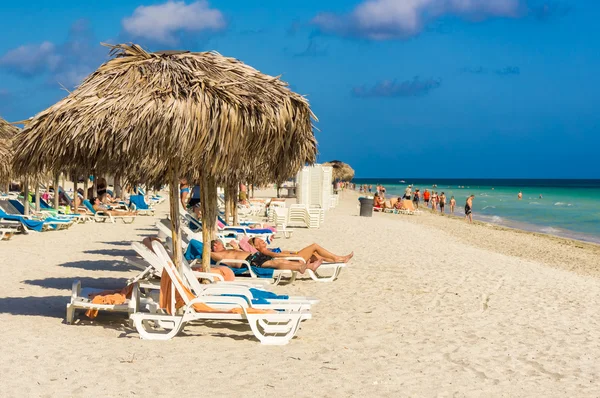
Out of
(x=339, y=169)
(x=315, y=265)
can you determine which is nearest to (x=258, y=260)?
(x=315, y=265)

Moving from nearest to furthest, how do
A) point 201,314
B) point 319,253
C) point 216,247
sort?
point 201,314 → point 216,247 → point 319,253

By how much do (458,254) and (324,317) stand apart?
6474mm

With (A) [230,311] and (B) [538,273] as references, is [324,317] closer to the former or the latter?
(A) [230,311]

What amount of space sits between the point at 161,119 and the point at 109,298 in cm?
166

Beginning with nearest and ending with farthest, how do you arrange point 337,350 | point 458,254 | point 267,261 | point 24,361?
point 24,361, point 337,350, point 267,261, point 458,254

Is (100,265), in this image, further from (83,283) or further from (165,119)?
(165,119)

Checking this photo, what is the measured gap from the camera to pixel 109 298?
5.73 m

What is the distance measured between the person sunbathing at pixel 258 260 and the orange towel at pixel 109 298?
226cm

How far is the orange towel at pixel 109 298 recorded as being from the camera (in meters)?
5.70

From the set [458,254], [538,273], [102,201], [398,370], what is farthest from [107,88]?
[102,201]

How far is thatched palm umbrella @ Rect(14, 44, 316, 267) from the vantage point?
5254 mm

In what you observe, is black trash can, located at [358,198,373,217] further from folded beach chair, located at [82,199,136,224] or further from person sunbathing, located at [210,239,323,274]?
person sunbathing, located at [210,239,323,274]

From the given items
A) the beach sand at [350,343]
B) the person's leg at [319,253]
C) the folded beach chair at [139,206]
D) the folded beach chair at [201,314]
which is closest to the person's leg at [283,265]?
A: the beach sand at [350,343]

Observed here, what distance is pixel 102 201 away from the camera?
66.3 ft
